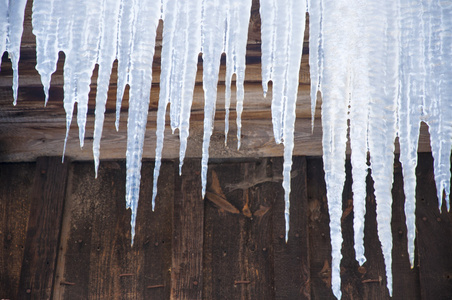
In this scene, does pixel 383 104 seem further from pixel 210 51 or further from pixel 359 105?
pixel 210 51

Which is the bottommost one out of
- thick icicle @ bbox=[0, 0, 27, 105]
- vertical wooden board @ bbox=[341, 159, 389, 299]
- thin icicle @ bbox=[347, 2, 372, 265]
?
vertical wooden board @ bbox=[341, 159, 389, 299]

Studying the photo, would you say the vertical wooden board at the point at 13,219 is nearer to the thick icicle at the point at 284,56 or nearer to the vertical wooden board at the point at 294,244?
the vertical wooden board at the point at 294,244

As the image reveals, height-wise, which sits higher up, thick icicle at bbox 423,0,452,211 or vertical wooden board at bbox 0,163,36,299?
thick icicle at bbox 423,0,452,211

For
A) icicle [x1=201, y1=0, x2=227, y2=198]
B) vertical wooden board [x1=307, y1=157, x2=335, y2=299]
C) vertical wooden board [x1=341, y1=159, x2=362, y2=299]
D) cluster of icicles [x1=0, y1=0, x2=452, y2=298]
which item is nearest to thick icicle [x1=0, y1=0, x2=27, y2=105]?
cluster of icicles [x1=0, y1=0, x2=452, y2=298]

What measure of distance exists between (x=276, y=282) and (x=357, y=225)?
0.83m

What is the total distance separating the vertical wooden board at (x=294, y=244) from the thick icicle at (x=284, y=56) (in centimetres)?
71

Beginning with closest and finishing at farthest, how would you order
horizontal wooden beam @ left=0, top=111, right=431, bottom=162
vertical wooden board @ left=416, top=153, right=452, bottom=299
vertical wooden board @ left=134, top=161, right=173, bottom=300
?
vertical wooden board @ left=416, top=153, right=452, bottom=299 → vertical wooden board @ left=134, top=161, right=173, bottom=300 → horizontal wooden beam @ left=0, top=111, right=431, bottom=162

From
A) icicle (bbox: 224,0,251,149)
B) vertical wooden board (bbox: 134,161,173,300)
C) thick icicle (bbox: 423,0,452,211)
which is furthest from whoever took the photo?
vertical wooden board (bbox: 134,161,173,300)

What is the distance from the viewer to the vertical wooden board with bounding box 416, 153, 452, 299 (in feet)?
8.42

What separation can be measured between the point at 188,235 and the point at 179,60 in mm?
986

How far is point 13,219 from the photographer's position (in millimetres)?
2805

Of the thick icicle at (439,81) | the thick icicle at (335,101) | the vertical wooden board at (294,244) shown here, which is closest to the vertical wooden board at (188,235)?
the vertical wooden board at (294,244)

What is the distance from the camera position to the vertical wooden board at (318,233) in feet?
8.63

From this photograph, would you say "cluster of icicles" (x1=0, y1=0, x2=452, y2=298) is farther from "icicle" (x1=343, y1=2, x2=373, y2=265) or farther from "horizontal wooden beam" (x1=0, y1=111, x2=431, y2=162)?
"horizontal wooden beam" (x1=0, y1=111, x2=431, y2=162)
